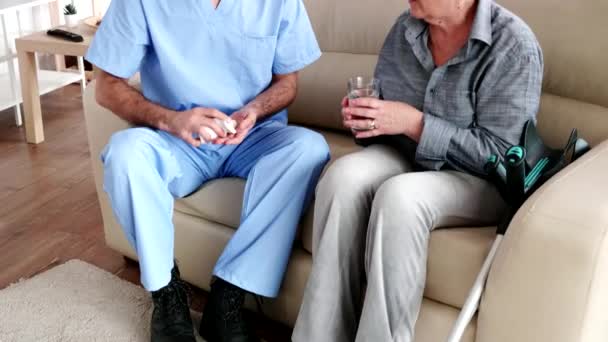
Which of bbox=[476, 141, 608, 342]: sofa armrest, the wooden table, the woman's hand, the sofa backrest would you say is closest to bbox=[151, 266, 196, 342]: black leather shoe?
the woman's hand

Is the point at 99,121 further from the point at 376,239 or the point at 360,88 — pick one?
the point at 376,239

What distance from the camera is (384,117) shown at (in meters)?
1.52

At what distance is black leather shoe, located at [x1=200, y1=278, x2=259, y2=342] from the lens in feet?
5.39

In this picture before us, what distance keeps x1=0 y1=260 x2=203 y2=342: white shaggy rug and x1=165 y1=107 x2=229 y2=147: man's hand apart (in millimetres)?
470

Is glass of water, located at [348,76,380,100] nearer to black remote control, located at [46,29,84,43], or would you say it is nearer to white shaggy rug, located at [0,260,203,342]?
white shaggy rug, located at [0,260,203,342]

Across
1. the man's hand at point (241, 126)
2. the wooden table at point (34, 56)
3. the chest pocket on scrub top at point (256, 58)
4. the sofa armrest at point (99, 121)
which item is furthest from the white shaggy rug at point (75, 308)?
the wooden table at point (34, 56)

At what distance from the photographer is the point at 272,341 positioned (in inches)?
68.0

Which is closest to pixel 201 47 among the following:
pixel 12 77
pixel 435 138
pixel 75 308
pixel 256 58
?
pixel 256 58

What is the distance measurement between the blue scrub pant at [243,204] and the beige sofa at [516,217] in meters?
0.07

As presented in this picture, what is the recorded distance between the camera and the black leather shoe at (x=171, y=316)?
165 centimetres

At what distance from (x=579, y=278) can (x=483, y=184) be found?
0.38 metres

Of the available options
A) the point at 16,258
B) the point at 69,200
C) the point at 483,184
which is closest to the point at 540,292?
the point at 483,184

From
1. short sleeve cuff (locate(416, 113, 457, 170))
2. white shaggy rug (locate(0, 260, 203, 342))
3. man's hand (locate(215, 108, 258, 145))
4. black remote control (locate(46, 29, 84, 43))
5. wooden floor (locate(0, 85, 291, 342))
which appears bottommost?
wooden floor (locate(0, 85, 291, 342))

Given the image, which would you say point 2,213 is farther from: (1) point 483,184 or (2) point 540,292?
(2) point 540,292
